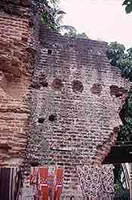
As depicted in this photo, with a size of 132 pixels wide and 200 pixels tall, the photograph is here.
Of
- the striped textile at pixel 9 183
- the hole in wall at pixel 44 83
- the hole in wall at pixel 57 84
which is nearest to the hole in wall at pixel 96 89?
the hole in wall at pixel 57 84

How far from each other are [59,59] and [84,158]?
1489 mm

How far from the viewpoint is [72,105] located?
549cm

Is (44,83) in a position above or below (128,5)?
above

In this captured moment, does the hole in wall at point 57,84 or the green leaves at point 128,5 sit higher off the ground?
the hole in wall at point 57,84

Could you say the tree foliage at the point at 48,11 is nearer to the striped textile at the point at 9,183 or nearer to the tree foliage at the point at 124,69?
the tree foliage at the point at 124,69

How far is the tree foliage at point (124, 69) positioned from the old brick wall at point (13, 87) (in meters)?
4.52

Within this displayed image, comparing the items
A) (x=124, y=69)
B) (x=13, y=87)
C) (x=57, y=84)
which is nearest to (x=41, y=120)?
(x=57, y=84)

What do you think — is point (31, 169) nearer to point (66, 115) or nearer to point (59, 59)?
point (66, 115)

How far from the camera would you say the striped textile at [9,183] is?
367cm

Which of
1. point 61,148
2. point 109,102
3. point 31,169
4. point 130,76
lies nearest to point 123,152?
point 109,102

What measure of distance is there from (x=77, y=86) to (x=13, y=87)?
1965 mm

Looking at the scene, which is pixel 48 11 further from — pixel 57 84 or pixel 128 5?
pixel 128 5

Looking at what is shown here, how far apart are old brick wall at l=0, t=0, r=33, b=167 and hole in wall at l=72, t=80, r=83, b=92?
1.65m

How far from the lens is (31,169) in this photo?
16.0 ft
